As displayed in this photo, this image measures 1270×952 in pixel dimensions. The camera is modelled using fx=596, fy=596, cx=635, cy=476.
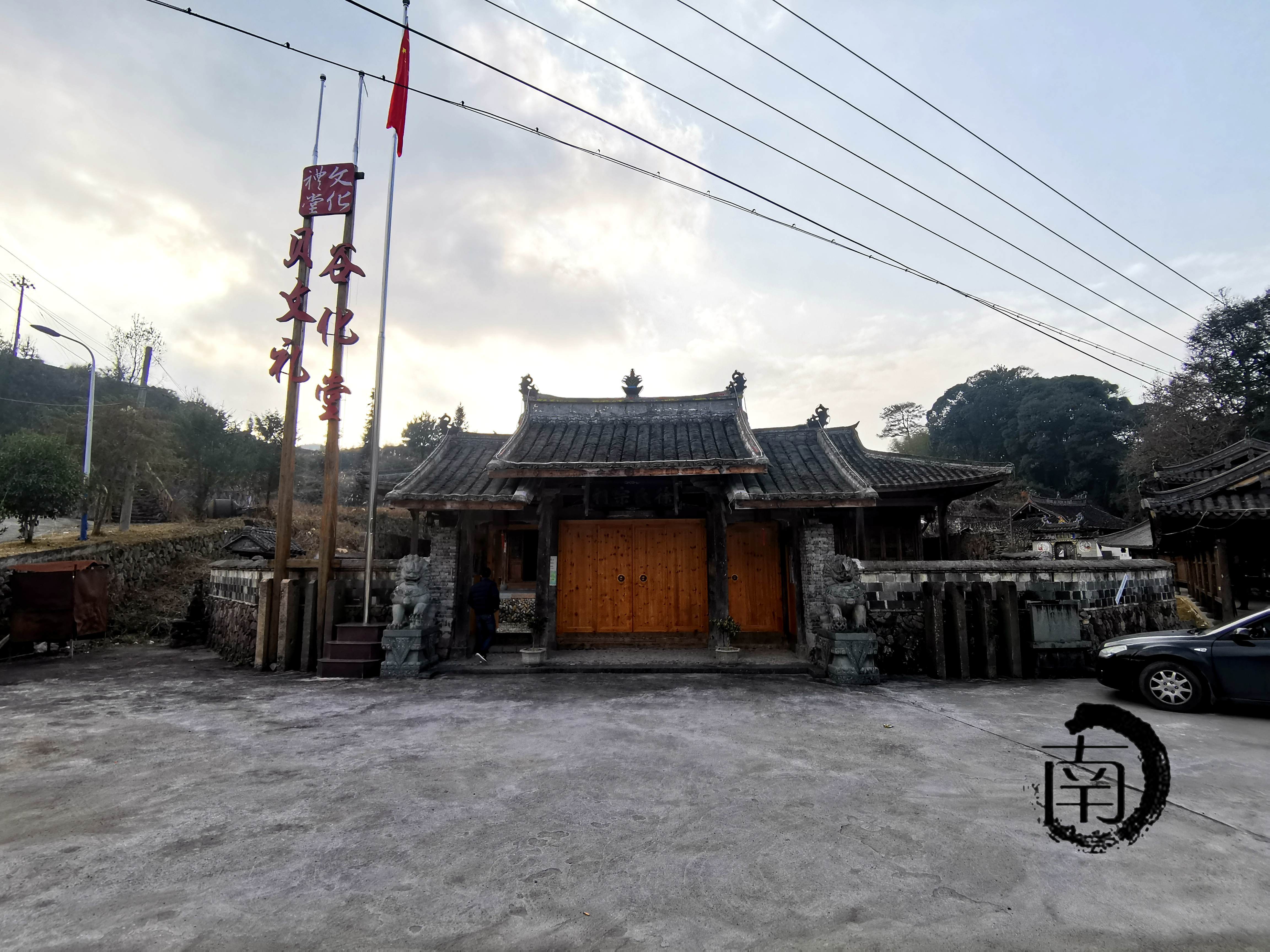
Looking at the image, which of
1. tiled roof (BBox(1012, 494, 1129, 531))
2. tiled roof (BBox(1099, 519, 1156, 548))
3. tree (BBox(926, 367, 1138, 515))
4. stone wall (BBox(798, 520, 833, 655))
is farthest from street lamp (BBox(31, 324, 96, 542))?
tree (BBox(926, 367, 1138, 515))

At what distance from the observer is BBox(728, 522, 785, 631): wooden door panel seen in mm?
11070

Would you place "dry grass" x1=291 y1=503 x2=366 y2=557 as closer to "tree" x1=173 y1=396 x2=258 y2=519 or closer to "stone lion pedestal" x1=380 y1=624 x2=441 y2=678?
"tree" x1=173 y1=396 x2=258 y2=519

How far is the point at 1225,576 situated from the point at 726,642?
1057cm

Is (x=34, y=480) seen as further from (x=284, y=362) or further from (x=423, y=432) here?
(x=423, y=432)

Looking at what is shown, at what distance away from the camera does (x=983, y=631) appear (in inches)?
348

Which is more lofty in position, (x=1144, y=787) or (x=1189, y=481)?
(x=1189, y=481)

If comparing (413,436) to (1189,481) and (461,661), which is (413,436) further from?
(1189,481)

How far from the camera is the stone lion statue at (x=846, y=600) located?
28.3ft

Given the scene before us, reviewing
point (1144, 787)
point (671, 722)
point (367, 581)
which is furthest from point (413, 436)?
point (1144, 787)

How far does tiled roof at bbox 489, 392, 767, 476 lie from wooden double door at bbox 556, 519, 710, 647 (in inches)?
54.2

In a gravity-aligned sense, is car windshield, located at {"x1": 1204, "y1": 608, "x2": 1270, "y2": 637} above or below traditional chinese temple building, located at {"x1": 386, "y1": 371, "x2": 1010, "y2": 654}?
below

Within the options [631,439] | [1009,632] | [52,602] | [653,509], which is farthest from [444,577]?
[1009,632]

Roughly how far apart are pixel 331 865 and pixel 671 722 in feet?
12.2

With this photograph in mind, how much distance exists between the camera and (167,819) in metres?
3.94
